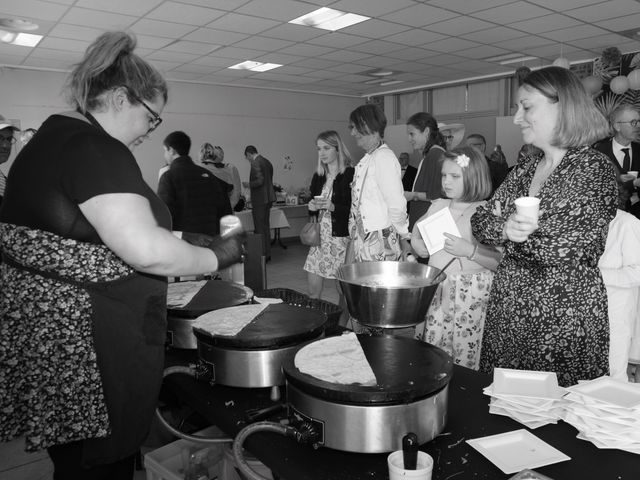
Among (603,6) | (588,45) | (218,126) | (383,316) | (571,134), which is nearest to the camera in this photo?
(383,316)

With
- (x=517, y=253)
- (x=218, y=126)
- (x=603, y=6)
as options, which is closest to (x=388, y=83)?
(x=218, y=126)

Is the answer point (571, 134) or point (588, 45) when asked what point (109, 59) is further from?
point (588, 45)

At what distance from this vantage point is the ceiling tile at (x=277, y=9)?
439cm

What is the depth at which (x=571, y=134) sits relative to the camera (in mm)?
1456

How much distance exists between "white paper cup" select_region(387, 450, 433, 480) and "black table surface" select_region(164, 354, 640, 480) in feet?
0.19

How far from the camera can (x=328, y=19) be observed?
5016 mm

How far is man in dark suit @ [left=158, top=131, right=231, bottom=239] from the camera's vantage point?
402 centimetres

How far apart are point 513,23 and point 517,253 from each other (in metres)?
4.47

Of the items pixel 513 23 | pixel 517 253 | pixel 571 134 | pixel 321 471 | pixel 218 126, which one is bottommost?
pixel 321 471

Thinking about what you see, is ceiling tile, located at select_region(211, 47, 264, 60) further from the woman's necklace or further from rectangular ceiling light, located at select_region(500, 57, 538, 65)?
the woman's necklace

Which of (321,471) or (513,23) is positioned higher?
(513,23)

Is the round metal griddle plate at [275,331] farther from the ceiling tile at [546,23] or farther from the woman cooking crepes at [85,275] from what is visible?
the ceiling tile at [546,23]

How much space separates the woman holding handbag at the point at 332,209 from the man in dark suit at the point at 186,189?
109cm

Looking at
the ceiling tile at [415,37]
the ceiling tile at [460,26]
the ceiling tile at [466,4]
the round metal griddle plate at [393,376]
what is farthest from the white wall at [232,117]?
the round metal griddle plate at [393,376]
